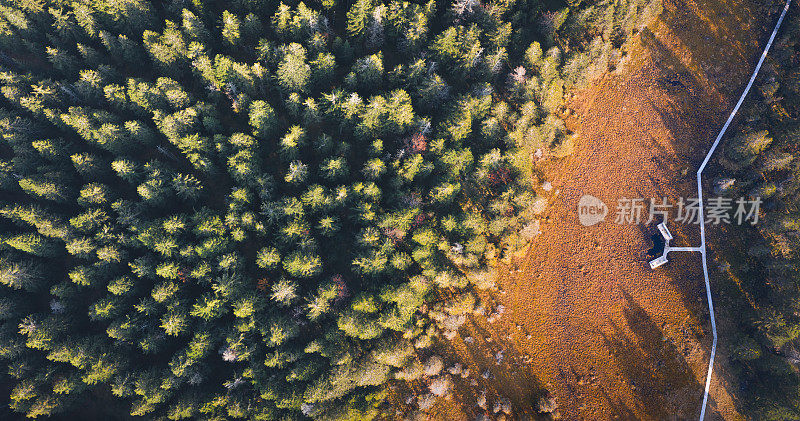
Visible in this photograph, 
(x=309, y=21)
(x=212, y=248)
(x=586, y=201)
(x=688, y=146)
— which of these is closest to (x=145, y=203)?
(x=212, y=248)

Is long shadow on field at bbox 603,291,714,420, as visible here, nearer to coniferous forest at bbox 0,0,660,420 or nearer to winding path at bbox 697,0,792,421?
winding path at bbox 697,0,792,421

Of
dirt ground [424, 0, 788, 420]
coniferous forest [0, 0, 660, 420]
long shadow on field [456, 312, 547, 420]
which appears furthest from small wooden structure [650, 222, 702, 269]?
long shadow on field [456, 312, 547, 420]

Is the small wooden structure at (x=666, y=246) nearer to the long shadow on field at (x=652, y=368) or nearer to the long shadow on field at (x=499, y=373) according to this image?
the long shadow on field at (x=652, y=368)

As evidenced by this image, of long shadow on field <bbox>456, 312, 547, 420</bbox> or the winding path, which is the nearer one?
long shadow on field <bbox>456, 312, 547, 420</bbox>

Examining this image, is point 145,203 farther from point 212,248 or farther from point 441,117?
point 441,117

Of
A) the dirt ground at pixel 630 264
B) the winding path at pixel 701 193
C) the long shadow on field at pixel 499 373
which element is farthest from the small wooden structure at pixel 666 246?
the long shadow on field at pixel 499 373

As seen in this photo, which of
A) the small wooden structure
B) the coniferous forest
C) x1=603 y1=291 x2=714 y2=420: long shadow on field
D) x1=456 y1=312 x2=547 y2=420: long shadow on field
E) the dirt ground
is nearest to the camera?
the coniferous forest
